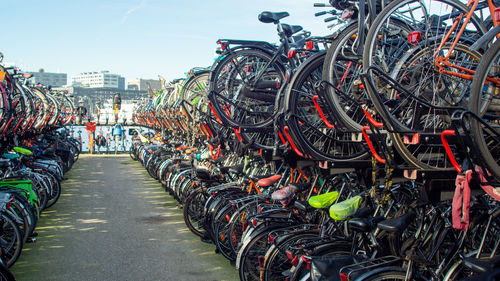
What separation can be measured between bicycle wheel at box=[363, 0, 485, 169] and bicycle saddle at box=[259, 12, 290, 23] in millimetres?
2289

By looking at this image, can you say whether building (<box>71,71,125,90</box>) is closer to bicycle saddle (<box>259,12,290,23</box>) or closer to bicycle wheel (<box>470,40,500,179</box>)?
bicycle saddle (<box>259,12,290,23</box>)

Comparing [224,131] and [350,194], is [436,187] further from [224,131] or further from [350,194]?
[224,131]

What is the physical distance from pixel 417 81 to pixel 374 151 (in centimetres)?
61

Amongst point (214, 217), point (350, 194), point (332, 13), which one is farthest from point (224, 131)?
point (350, 194)

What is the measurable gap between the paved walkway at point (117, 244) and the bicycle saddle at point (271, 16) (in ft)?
9.98

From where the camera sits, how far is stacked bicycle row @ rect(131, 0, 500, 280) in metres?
3.21

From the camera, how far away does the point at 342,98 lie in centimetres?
459

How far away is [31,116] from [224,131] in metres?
5.35

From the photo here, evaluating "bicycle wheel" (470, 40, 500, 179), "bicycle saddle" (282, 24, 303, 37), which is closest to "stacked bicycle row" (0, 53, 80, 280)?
"bicycle wheel" (470, 40, 500, 179)

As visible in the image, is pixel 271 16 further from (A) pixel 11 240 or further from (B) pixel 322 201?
(A) pixel 11 240

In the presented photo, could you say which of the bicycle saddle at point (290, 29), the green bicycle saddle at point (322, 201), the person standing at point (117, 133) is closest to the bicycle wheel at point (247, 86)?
the bicycle saddle at point (290, 29)

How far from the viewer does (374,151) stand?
151 inches

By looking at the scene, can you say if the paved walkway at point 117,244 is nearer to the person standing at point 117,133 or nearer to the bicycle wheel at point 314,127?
the bicycle wheel at point 314,127

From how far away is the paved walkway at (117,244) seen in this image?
554 centimetres
